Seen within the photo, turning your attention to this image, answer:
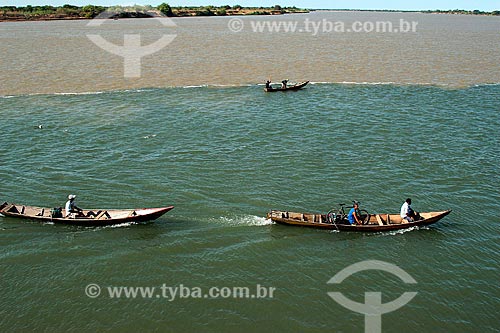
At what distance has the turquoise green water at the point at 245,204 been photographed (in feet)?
61.7

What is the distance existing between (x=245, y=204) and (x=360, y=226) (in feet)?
22.2

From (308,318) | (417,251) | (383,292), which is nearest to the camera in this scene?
(308,318)

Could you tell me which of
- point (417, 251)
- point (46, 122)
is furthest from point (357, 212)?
point (46, 122)

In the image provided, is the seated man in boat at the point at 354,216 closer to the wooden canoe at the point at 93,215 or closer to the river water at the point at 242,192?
→ the river water at the point at 242,192

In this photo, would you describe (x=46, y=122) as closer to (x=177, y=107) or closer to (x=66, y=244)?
(x=177, y=107)

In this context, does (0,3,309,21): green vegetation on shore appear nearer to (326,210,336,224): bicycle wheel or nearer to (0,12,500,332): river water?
(0,12,500,332): river water

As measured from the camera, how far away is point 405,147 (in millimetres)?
34688

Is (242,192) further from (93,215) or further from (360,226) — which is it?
(93,215)

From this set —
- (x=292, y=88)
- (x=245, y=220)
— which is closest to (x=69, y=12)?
(x=292, y=88)

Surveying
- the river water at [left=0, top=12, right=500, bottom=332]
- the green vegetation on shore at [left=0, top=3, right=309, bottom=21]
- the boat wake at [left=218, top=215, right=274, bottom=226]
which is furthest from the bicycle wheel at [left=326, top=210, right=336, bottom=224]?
the green vegetation on shore at [left=0, top=3, right=309, bottom=21]

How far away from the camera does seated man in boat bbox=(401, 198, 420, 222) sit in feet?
77.9

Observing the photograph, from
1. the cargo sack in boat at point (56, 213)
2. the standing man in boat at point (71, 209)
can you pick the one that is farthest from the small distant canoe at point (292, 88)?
the cargo sack in boat at point (56, 213)

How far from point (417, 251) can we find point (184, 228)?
1212cm

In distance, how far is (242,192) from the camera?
91.0ft
